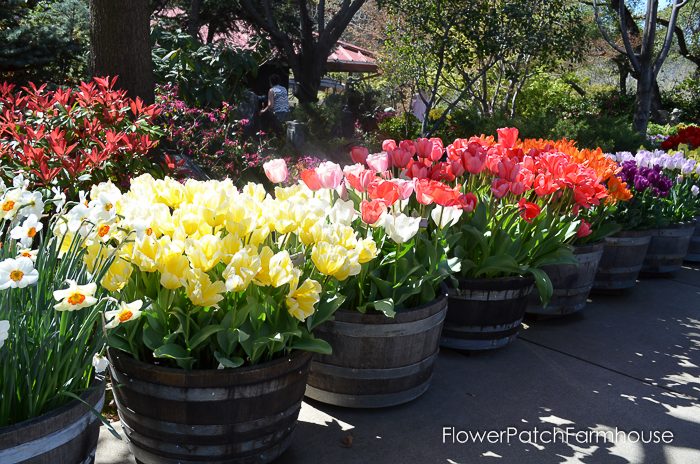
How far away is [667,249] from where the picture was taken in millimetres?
5816

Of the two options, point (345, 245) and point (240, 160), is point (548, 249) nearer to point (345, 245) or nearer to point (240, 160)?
point (345, 245)

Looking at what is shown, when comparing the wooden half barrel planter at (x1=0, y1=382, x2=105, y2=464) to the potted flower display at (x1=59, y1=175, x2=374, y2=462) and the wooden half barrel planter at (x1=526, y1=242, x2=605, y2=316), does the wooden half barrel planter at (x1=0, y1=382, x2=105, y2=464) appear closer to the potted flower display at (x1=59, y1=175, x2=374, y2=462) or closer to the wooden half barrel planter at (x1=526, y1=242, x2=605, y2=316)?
the potted flower display at (x1=59, y1=175, x2=374, y2=462)

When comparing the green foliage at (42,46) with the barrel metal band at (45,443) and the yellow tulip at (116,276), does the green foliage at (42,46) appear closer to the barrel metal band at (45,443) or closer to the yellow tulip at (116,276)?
the yellow tulip at (116,276)

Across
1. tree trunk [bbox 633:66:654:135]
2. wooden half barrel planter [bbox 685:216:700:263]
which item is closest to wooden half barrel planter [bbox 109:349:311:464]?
wooden half barrel planter [bbox 685:216:700:263]

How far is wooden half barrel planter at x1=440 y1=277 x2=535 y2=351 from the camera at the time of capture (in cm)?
371

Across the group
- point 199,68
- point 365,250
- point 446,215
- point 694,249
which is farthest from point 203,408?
point 694,249

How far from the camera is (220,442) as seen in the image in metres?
2.37

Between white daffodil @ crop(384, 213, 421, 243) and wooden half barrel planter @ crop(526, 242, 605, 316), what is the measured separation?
6.41 ft

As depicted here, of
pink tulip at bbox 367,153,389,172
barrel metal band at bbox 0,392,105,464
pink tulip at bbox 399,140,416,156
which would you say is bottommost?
barrel metal band at bbox 0,392,105,464

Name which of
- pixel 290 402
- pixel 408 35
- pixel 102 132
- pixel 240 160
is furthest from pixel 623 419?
pixel 408 35

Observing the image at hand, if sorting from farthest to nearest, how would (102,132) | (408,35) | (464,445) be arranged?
(408,35) < (102,132) < (464,445)

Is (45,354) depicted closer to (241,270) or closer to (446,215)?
(241,270)

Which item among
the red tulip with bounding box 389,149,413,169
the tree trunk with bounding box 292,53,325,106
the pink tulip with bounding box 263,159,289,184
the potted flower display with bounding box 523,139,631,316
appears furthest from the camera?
the tree trunk with bounding box 292,53,325,106

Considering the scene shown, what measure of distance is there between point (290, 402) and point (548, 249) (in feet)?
6.66
